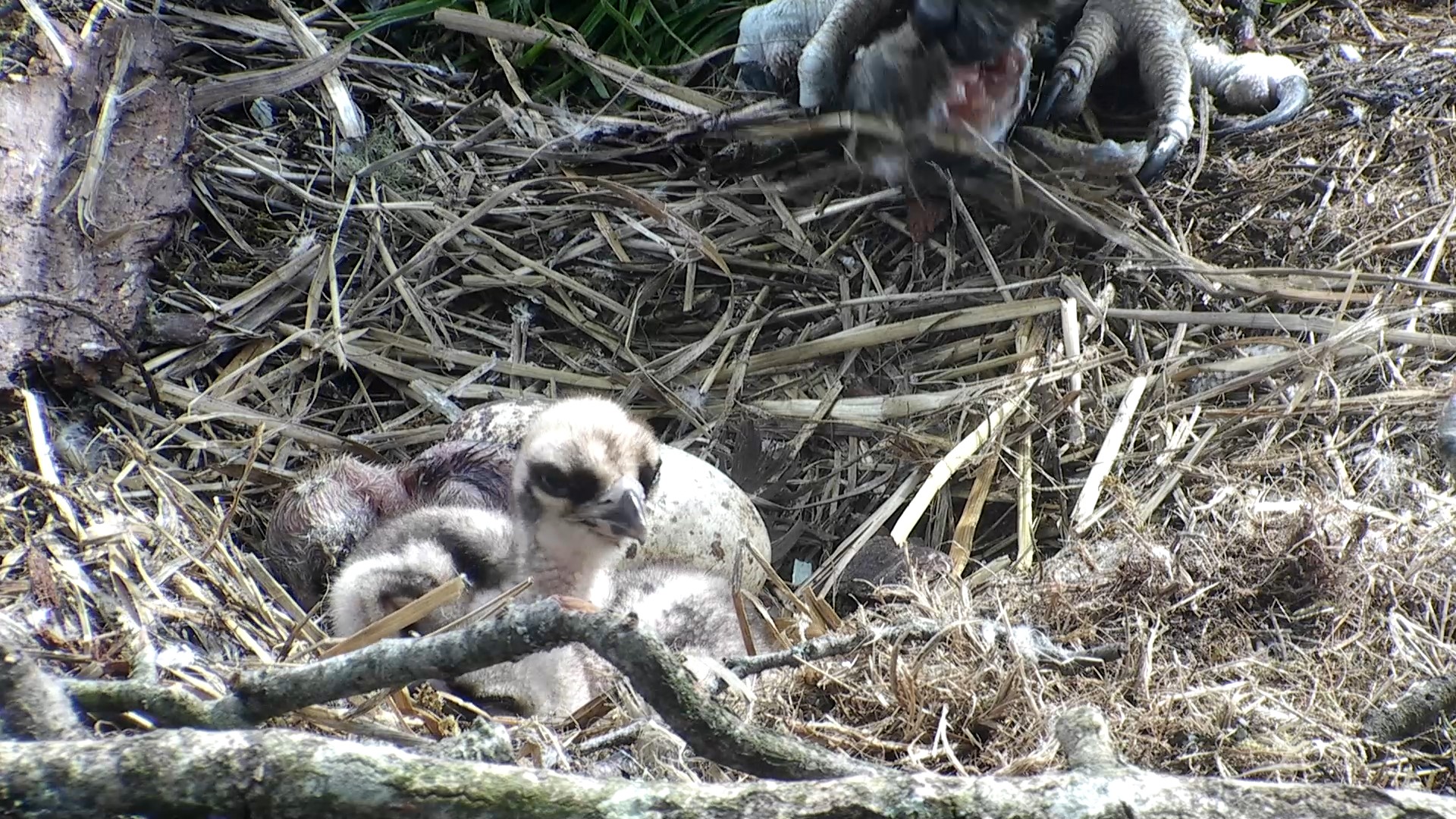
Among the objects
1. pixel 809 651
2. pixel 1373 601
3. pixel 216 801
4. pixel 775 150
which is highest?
pixel 216 801

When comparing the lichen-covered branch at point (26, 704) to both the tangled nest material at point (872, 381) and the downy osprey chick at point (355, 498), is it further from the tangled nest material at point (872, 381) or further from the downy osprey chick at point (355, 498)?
the downy osprey chick at point (355, 498)

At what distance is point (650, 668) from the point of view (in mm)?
1478

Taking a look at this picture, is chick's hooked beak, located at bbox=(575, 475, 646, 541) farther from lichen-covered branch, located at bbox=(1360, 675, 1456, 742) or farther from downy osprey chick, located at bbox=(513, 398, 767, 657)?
lichen-covered branch, located at bbox=(1360, 675, 1456, 742)

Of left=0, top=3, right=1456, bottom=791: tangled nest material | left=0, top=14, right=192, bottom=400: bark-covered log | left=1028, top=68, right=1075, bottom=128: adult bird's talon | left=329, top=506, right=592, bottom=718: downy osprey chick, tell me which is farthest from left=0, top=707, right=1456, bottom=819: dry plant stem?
left=1028, top=68, right=1075, bottom=128: adult bird's talon

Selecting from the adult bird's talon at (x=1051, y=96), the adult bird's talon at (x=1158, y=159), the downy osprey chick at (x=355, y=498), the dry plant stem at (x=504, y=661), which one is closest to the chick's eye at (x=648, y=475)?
the downy osprey chick at (x=355, y=498)

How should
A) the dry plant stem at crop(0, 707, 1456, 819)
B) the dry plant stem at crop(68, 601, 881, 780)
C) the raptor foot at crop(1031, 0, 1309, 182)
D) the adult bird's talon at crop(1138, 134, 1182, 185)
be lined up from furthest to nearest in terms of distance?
the raptor foot at crop(1031, 0, 1309, 182)
the adult bird's talon at crop(1138, 134, 1182, 185)
the dry plant stem at crop(68, 601, 881, 780)
the dry plant stem at crop(0, 707, 1456, 819)

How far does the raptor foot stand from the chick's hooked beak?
7.17ft

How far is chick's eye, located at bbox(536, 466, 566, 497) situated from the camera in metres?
2.64

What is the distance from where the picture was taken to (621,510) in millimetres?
2572

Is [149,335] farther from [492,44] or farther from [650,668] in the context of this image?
[650,668]

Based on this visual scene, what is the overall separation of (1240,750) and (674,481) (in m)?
1.52

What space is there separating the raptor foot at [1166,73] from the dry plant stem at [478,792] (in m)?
Answer: 2.96

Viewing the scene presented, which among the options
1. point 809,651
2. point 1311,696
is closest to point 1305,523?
point 1311,696

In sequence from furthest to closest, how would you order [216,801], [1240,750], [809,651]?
1. [809,651]
2. [1240,750]
3. [216,801]
